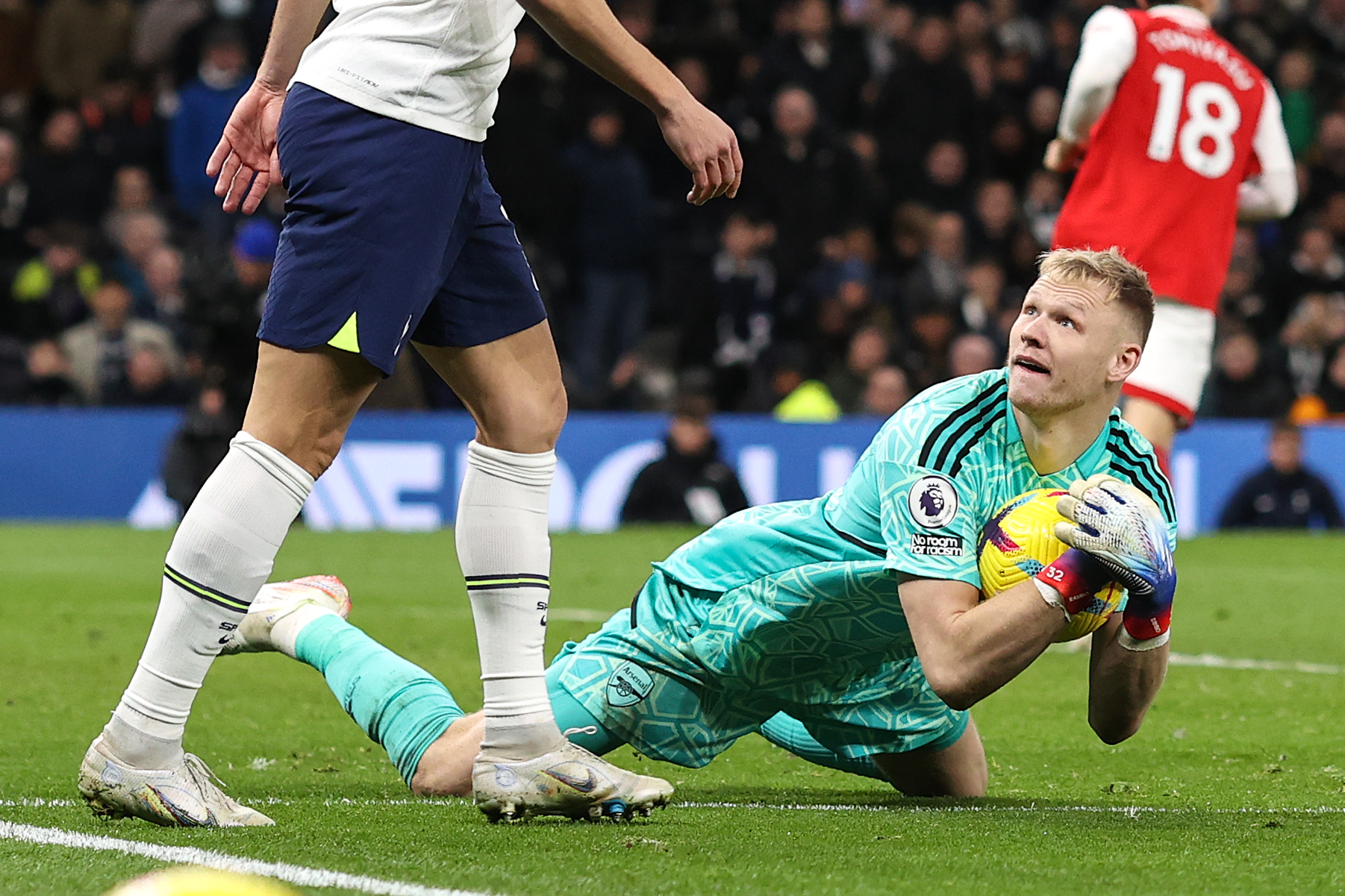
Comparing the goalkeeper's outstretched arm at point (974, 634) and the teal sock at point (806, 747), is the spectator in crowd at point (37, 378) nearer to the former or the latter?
the teal sock at point (806, 747)

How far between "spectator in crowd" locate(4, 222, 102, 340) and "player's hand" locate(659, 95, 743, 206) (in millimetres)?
10997

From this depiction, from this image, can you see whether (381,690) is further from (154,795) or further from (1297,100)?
(1297,100)

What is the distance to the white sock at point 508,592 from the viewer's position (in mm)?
3637

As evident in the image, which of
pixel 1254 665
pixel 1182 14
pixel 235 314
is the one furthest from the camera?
pixel 235 314

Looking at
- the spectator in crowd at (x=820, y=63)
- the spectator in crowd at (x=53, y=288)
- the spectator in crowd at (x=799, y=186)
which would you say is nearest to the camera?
the spectator in crowd at (x=53, y=288)

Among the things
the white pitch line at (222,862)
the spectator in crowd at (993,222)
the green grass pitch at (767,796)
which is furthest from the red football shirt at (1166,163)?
the spectator in crowd at (993,222)

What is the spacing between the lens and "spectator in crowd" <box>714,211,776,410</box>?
14.0m

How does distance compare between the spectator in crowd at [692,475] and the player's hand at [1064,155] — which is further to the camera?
the spectator in crowd at [692,475]

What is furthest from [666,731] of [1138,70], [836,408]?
[836,408]

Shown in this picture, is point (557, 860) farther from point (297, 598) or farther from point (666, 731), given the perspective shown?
point (297, 598)

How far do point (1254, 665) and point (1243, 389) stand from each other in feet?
26.7

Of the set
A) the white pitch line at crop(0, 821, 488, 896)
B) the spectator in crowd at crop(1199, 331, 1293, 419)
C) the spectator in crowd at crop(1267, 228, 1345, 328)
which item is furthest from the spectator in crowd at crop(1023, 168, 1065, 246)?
the white pitch line at crop(0, 821, 488, 896)

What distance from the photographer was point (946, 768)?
13.5 ft

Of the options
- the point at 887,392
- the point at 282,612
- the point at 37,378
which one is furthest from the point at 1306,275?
the point at 282,612
